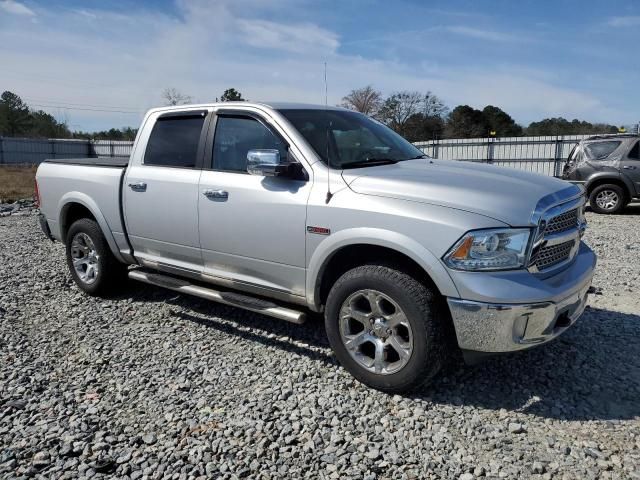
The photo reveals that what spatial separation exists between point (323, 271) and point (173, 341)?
1.63 m

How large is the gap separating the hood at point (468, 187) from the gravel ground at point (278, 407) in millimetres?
1248

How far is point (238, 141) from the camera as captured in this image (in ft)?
13.9

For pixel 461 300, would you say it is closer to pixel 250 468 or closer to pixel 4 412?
pixel 250 468

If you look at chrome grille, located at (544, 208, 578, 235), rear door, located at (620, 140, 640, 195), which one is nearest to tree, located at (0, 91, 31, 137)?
rear door, located at (620, 140, 640, 195)

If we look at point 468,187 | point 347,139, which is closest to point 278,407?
point 468,187

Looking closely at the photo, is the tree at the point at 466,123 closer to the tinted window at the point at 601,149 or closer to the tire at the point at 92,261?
the tinted window at the point at 601,149

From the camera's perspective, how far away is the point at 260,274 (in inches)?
A: 159

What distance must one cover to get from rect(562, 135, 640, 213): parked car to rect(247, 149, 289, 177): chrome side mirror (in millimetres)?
9994

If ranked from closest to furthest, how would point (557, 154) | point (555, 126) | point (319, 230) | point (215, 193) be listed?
point (319, 230) < point (215, 193) < point (557, 154) < point (555, 126)

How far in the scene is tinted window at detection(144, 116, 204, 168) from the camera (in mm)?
4539

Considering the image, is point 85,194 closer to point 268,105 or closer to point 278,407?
point 268,105

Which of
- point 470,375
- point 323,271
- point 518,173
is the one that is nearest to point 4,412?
point 323,271

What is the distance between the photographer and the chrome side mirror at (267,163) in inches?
144

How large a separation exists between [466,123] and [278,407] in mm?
49580
